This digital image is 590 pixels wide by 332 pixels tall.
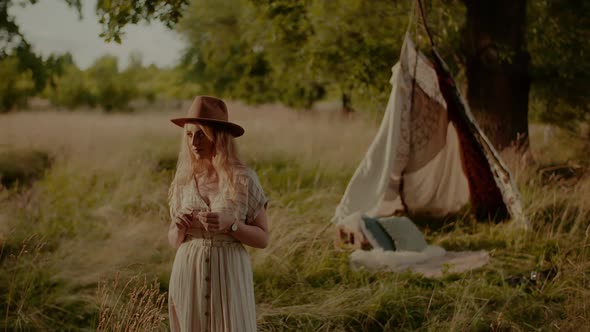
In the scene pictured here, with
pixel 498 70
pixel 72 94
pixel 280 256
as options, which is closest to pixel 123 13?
pixel 280 256

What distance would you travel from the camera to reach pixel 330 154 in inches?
407

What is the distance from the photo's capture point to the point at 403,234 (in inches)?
262

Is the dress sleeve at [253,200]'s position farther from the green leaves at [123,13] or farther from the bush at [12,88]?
the bush at [12,88]

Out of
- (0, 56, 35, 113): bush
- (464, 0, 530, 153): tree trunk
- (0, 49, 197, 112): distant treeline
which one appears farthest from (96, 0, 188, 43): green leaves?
(0, 56, 35, 113): bush

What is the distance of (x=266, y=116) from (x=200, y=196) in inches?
500

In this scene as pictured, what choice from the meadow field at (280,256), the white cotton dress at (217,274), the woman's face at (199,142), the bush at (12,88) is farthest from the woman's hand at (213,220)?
the bush at (12,88)

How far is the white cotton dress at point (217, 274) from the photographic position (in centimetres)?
272

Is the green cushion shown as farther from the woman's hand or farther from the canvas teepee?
the woman's hand

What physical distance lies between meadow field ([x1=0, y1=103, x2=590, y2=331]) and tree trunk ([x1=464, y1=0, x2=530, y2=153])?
2.01 ft

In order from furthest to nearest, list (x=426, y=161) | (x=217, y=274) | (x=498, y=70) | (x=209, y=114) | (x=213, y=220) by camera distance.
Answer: (x=498, y=70) < (x=426, y=161) < (x=209, y=114) < (x=217, y=274) < (x=213, y=220)

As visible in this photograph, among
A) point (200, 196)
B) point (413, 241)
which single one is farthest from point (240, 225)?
point (413, 241)

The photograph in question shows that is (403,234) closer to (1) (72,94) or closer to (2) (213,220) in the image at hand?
(2) (213,220)

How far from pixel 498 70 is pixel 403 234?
132 inches

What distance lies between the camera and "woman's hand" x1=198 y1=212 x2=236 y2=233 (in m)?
2.57
